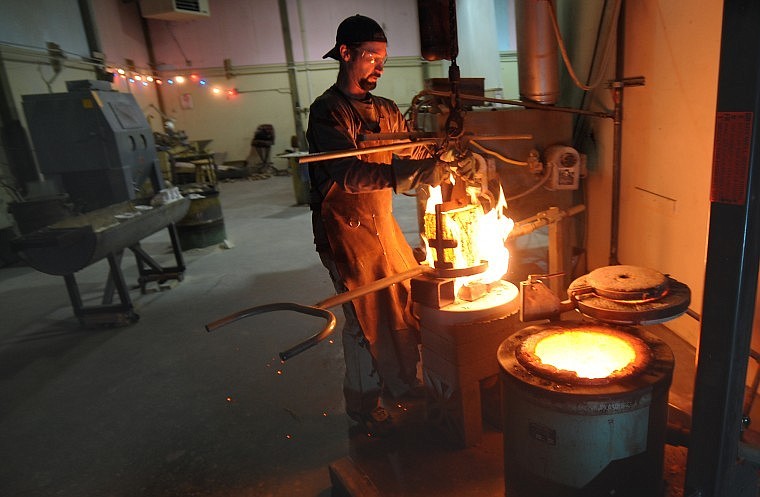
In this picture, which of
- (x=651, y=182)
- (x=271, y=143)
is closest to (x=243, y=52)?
(x=271, y=143)

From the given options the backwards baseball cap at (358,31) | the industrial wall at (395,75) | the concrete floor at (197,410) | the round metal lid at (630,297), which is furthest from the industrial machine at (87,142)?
the round metal lid at (630,297)

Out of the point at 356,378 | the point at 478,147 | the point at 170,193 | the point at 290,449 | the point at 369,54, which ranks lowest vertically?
the point at 290,449

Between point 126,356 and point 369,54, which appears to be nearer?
point 369,54

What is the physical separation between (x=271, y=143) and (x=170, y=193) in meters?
9.65

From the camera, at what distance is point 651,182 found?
11.2ft

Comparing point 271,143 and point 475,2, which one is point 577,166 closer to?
point 475,2

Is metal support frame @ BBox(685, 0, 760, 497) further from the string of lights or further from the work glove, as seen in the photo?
the string of lights

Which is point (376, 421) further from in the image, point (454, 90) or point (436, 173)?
point (454, 90)

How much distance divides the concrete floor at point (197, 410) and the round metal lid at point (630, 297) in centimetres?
81

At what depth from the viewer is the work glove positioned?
211 cm

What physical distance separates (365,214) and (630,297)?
125 cm

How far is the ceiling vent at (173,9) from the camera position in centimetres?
1285

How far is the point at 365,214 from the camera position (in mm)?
2492

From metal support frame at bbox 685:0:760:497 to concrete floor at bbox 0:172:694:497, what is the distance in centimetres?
51
